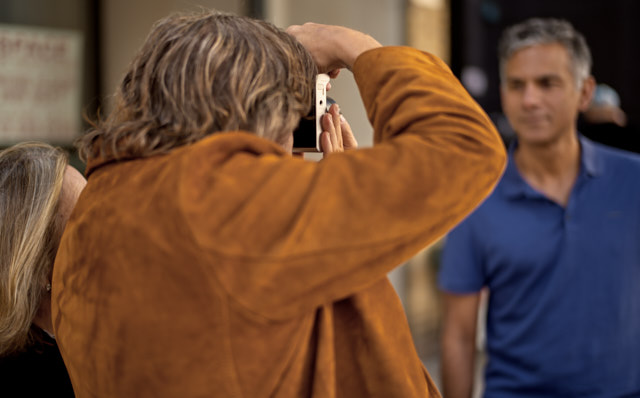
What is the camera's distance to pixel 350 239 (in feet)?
3.36

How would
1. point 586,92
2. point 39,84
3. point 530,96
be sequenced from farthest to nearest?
point 39,84, point 586,92, point 530,96

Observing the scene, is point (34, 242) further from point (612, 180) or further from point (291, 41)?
point (612, 180)

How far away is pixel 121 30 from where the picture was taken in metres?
4.06

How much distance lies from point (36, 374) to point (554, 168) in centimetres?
186

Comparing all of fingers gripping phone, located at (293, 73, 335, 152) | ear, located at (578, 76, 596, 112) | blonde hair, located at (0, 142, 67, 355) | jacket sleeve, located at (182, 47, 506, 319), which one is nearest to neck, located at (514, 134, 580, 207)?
ear, located at (578, 76, 596, 112)

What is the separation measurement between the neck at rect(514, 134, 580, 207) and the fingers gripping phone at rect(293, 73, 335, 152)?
55.3 inches

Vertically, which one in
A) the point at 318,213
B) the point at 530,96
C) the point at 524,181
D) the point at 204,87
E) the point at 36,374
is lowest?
the point at 36,374

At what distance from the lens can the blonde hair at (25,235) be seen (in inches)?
65.0

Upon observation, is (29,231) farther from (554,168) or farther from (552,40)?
(552,40)

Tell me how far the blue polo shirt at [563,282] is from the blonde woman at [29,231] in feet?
4.65

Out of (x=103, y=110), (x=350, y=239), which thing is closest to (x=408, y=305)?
(x=103, y=110)

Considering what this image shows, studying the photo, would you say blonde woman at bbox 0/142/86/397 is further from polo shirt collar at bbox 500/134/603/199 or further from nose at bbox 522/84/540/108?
nose at bbox 522/84/540/108

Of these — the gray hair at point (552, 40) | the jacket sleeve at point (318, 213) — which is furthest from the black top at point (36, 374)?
the gray hair at point (552, 40)

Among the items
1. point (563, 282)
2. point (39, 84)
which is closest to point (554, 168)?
point (563, 282)
